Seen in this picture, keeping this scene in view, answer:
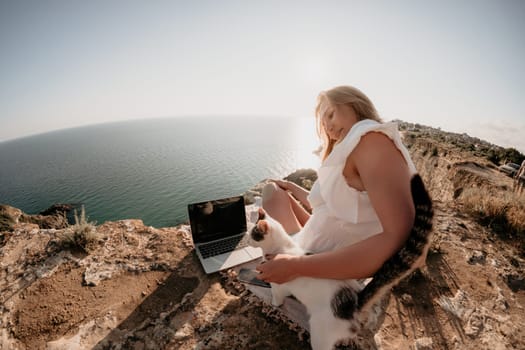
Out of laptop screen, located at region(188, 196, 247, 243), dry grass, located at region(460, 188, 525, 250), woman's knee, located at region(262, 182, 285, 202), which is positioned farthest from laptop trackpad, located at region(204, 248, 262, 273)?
dry grass, located at region(460, 188, 525, 250)

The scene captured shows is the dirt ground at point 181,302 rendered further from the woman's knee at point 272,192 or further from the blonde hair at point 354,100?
the blonde hair at point 354,100

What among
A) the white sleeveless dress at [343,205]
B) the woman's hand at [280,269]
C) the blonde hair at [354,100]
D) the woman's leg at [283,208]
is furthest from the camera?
the woman's leg at [283,208]

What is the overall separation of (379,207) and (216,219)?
7.61 ft

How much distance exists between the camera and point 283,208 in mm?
2779

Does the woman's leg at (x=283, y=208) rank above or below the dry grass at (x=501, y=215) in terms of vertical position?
above

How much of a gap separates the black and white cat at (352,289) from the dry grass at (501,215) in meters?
3.91

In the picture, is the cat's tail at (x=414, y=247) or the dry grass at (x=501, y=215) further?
the dry grass at (x=501, y=215)

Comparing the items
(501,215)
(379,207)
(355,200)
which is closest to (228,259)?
(355,200)

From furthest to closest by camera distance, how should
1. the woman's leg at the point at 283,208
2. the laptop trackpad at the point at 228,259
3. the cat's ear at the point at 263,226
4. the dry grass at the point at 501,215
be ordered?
the dry grass at the point at 501,215 → the woman's leg at the point at 283,208 → the laptop trackpad at the point at 228,259 → the cat's ear at the point at 263,226

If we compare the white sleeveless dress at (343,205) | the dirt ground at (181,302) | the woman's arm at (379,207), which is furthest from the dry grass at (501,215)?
the woman's arm at (379,207)

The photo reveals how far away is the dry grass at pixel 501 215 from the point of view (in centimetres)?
365

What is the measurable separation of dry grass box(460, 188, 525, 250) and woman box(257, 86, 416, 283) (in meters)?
3.86

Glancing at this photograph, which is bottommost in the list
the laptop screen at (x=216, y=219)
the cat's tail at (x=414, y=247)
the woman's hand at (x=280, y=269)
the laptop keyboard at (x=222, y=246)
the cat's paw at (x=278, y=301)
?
the cat's paw at (x=278, y=301)

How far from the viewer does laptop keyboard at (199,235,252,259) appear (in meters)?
2.83
